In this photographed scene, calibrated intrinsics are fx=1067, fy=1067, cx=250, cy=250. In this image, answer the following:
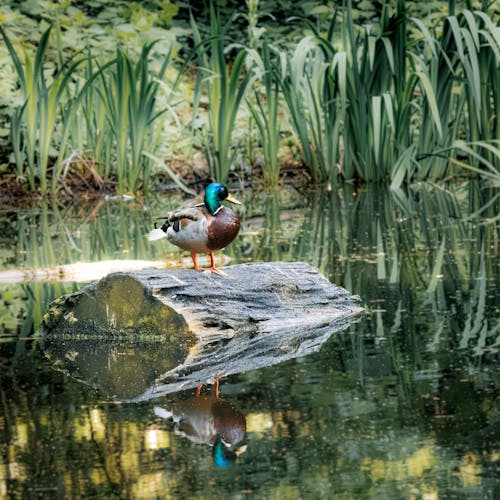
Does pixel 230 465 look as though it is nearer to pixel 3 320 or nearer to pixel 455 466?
pixel 455 466

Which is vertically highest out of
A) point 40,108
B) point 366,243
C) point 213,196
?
point 40,108

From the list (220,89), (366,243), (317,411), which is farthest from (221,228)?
(220,89)

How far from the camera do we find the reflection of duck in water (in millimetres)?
2465

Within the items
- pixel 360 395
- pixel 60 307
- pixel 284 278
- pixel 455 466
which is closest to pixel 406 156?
pixel 284 278

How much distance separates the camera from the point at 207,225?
3760mm

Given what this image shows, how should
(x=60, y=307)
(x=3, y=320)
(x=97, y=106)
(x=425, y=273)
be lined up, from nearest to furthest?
(x=60, y=307)
(x=3, y=320)
(x=425, y=273)
(x=97, y=106)

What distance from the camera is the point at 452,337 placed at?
3.50 m

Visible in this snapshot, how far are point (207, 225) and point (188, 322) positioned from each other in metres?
0.37

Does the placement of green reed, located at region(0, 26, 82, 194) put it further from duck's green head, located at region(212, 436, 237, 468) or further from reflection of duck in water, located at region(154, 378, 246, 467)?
duck's green head, located at region(212, 436, 237, 468)

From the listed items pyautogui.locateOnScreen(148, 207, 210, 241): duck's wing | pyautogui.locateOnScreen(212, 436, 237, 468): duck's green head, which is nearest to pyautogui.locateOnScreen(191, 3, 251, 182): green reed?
pyautogui.locateOnScreen(148, 207, 210, 241): duck's wing

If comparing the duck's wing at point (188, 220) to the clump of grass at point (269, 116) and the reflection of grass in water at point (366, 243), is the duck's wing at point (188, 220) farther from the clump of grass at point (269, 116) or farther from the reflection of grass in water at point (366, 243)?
the clump of grass at point (269, 116)

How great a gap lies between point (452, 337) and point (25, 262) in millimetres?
2688

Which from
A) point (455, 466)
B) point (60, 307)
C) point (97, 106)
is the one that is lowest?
point (455, 466)

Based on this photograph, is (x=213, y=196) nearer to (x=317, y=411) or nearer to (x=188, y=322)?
(x=188, y=322)
